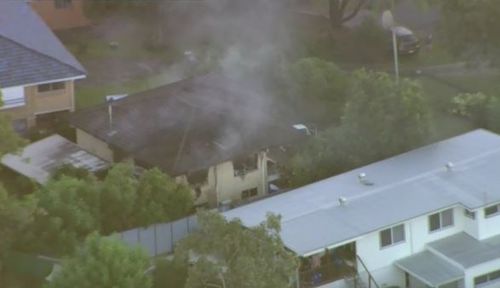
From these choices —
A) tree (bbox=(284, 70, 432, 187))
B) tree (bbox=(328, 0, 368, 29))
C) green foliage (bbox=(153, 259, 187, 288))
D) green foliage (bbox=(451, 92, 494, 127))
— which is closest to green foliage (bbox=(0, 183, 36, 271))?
green foliage (bbox=(153, 259, 187, 288))

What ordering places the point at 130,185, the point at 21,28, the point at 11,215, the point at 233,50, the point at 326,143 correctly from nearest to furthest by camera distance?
the point at 11,215
the point at 130,185
the point at 326,143
the point at 21,28
the point at 233,50

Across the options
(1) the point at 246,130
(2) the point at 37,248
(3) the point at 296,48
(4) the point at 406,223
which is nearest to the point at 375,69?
(3) the point at 296,48

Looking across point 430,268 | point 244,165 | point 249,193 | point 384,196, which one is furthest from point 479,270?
point 244,165

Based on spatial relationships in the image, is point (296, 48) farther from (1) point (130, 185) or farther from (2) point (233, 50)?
(1) point (130, 185)

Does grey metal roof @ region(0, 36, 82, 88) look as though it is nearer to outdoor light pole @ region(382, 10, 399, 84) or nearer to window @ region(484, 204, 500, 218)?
outdoor light pole @ region(382, 10, 399, 84)

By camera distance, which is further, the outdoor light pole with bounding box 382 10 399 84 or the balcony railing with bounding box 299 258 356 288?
the outdoor light pole with bounding box 382 10 399 84

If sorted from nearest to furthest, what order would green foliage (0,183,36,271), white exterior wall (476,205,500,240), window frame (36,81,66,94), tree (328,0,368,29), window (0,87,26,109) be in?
green foliage (0,183,36,271) < white exterior wall (476,205,500,240) < window (0,87,26,109) < window frame (36,81,66,94) < tree (328,0,368,29)

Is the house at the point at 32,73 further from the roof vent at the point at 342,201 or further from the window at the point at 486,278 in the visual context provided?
the window at the point at 486,278
